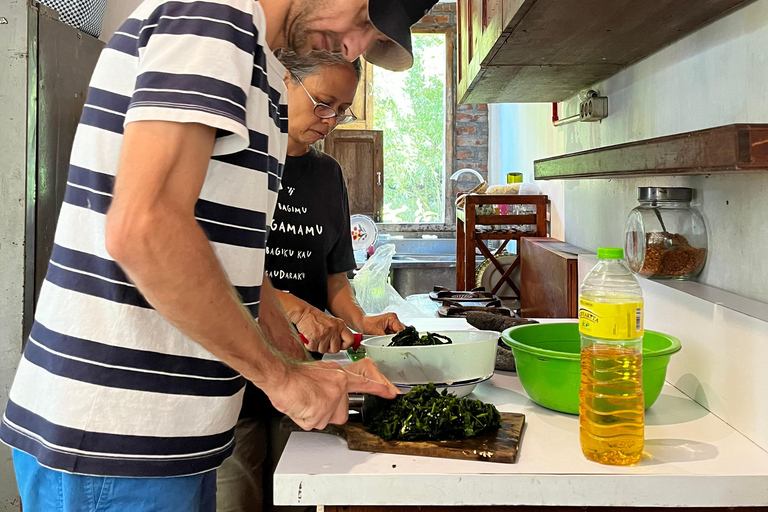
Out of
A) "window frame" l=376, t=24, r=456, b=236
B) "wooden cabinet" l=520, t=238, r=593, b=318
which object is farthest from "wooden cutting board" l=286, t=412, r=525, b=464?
"window frame" l=376, t=24, r=456, b=236

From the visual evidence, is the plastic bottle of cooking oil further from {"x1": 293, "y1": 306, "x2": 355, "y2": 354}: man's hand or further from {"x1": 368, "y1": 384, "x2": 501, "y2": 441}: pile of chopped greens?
{"x1": 293, "y1": 306, "x2": 355, "y2": 354}: man's hand

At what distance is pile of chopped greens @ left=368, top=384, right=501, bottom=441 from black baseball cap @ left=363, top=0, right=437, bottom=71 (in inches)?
22.8

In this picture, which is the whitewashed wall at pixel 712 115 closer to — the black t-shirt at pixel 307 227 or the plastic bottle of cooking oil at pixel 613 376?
the plastic bottle of cooking oil at pixel 613 376

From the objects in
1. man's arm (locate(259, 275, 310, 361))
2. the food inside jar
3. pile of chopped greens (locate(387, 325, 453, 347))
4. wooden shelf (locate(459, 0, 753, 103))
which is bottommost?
pile of chopped greens (locate(387, 325, 453, 347))

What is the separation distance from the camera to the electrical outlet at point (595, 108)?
2.25 m

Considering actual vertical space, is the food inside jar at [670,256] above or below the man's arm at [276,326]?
above

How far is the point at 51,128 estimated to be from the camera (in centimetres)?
227

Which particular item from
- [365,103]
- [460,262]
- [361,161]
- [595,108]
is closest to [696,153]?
[595,108]

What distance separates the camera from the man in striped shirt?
79cm

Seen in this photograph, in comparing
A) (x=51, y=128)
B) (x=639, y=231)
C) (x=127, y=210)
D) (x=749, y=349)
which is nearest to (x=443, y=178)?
(x=51, y=128)

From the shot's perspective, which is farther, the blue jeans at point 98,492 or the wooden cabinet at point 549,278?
the wooden cabinet at point 549,278

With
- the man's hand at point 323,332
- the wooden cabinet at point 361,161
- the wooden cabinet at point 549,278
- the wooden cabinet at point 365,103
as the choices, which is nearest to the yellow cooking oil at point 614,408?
the man's hand at point 323,332

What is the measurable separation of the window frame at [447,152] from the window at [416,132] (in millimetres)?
28

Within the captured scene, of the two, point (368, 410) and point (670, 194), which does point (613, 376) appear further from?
point (670, 194)
